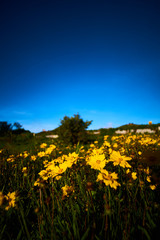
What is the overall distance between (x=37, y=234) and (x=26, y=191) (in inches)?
33.4

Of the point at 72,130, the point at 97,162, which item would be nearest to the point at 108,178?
the point at 97,162

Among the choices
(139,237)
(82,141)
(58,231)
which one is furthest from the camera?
(82,141)

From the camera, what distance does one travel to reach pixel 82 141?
7.01 m

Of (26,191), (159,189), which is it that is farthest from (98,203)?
(26,191)

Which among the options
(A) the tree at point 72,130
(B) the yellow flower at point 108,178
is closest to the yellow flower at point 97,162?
(B) the yellow flower at point 108,178

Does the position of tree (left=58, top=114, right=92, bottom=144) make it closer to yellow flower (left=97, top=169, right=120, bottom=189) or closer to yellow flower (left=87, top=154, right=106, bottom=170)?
yellow flower (left=87, top=154, right=106, bottom=170)

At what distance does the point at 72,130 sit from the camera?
22.6 ft

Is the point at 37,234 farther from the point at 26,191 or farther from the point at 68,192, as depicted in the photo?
the point at 26,191

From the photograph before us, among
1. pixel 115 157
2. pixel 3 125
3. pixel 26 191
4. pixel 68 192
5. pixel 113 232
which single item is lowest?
pixel 26 191

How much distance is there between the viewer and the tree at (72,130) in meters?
6.66

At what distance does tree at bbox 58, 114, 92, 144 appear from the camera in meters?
6.66

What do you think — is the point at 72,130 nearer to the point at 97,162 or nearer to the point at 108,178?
the point at 97,162

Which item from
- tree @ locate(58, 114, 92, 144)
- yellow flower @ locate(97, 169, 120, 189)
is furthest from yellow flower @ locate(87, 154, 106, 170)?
tree @ locate(58, 114, 92, 144)

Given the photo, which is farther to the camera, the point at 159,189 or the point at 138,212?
the point at 159,189
